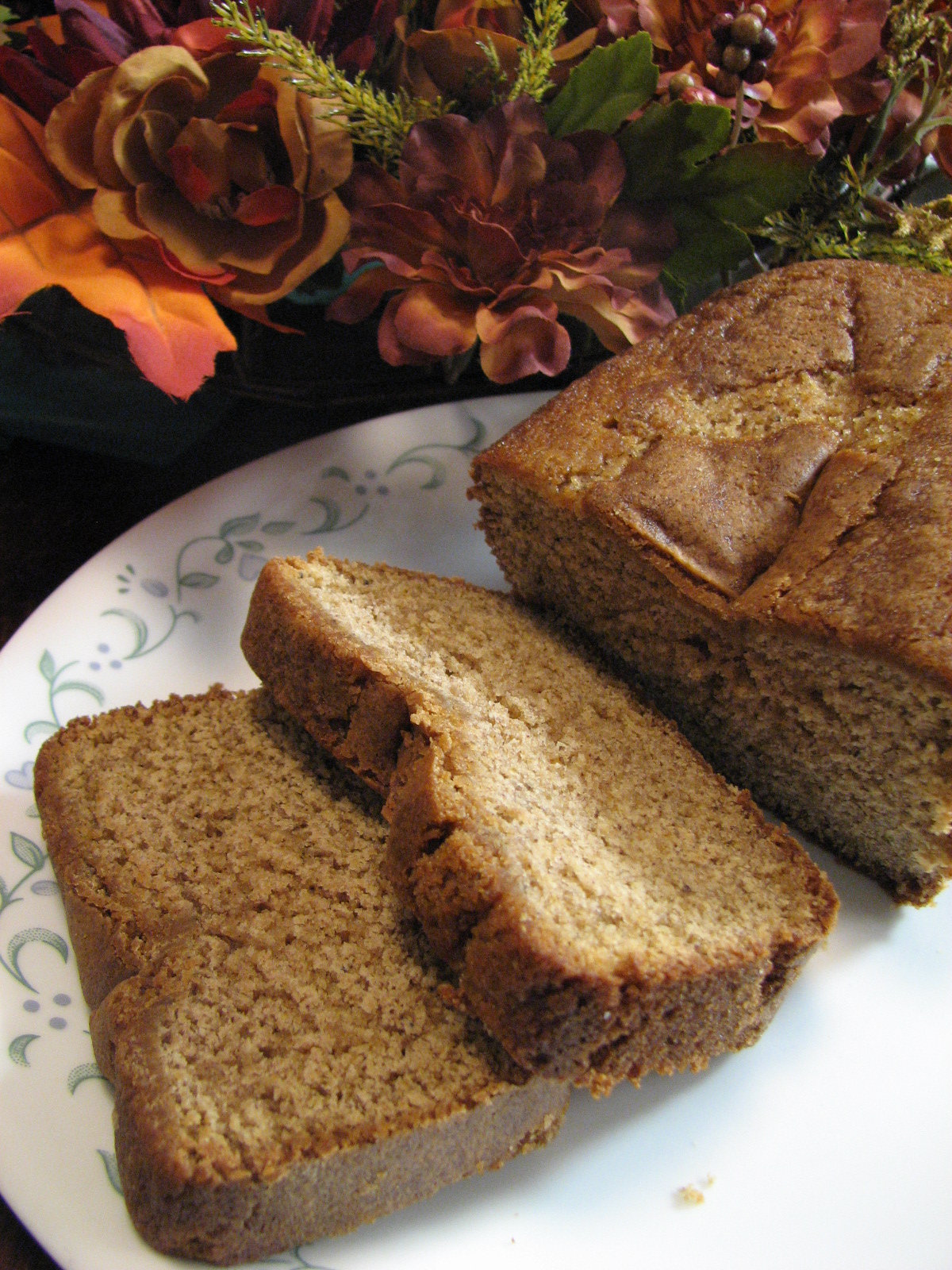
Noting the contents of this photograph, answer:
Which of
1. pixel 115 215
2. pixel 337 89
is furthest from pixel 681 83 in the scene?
pixel 115 215

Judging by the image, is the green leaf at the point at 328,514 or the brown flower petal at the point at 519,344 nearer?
the brown flower petal at the point at 519,344

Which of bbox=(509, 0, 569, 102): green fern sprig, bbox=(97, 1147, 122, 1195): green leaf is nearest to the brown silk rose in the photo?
bbox=(509, 0, 569, 102): green fern sprig

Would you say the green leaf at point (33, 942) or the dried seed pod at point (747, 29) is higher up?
the dried seed pod at point (747, 29)

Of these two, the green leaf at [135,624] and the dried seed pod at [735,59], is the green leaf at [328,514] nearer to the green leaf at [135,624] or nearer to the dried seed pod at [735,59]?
the green leaf at [135,624]

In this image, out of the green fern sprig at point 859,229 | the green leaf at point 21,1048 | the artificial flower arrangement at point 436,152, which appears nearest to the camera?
the green leaf at point 21,1048

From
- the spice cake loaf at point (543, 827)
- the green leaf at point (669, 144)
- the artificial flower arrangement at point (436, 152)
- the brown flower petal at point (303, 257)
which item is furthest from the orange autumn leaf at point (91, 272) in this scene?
the green leaf at point (669, 144)

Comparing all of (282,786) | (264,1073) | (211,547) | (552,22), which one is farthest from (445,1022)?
(552,22)

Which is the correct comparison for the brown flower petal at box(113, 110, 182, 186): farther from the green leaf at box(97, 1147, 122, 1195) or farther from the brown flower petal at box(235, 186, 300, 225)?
the green leaf at box(97, 1147, 122, 1195)
